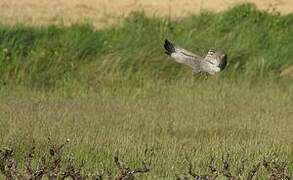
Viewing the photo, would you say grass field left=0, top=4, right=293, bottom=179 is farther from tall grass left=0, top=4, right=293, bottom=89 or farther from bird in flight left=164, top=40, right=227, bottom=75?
bird in flight left=164, top=40, right=227, bottom=75

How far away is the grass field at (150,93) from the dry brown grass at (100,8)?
1.91 m

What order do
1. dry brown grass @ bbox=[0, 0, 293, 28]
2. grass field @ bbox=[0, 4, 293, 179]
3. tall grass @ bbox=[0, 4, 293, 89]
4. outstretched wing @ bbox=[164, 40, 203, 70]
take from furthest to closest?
1. dry brown grass @ bbox=[0, 0, 293, 28]
2. tall grass @ bbox=[0, 4, 293, 89]
3. grass field @ bbox=[0, 4, 293, 179]
4. outstretched wing @ bbox=[164, 40, 203, 70]

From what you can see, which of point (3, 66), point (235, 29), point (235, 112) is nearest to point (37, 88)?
point (3, 66)

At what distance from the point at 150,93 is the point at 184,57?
15.9 ft

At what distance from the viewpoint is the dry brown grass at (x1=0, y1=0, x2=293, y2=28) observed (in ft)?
50.7

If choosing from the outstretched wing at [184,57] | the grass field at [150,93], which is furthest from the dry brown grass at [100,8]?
the outstretched wing at [184,57]

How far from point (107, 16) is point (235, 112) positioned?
6545 mm

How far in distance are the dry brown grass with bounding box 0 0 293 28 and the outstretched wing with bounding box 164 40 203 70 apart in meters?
9.16

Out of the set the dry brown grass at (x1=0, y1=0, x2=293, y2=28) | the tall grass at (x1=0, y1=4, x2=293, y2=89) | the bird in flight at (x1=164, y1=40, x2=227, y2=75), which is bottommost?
the bird in flight at (x1=164, y1=40, x2=227, y2=75)

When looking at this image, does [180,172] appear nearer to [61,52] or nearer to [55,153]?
[55,153]

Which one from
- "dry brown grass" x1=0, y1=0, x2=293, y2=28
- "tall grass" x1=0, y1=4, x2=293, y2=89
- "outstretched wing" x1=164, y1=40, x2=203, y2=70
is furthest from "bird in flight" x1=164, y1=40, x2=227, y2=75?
"dry brown grass" x1=0, y1=0, x2=293, y2=28

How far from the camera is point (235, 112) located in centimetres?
956

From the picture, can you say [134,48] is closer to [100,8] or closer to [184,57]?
[100,8]

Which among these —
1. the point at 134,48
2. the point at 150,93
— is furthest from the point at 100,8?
the point at 150,93
